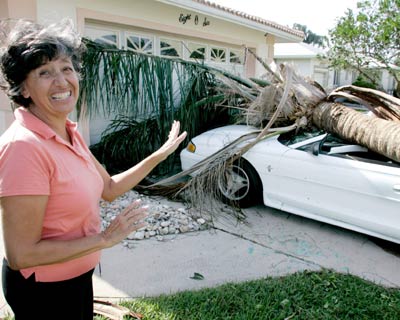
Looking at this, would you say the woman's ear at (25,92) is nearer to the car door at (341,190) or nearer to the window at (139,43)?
the car door at (341,190)

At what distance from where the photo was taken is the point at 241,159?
471cm

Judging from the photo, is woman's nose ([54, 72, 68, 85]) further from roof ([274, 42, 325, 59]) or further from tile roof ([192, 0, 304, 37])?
roof ([274, 42, 325, 59])

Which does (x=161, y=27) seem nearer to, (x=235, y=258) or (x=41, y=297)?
(x=235, y=258)

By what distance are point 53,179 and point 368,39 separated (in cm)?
1587

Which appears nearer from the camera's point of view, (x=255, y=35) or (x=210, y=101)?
(x=210, y=101)

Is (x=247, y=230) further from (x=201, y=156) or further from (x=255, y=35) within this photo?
(x=255, y=35)

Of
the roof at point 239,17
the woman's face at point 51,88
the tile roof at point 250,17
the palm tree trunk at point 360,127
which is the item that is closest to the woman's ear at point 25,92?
the woman's face at point 51,88

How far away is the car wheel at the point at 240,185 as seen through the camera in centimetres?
468

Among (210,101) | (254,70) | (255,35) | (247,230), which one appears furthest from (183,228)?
(255,35)

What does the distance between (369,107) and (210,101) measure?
2652 millimetres

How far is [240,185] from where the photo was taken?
480 centimetres

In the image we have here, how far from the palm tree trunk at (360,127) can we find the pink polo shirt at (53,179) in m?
3.27

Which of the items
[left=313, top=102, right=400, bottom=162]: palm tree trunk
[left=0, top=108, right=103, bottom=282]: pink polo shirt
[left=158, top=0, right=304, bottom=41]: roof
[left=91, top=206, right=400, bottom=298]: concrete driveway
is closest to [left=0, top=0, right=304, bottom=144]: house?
[left=158, top=0, right=304, bottom=41]: roof

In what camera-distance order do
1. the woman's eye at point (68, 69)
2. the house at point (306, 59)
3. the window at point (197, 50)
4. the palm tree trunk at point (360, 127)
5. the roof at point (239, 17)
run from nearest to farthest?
1. the woman's eye at point (68, 69)
2. the palm tree trunk at point (360, 127)
3. the roof at point (239, 17)
4. the window at point (197, 50)
5. the house at point (306, 59)
